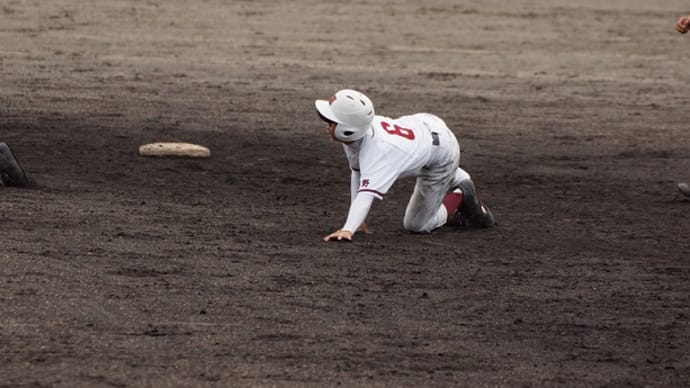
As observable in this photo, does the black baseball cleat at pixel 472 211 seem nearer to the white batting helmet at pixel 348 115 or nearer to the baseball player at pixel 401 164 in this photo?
the baseball player at pixel 401 164

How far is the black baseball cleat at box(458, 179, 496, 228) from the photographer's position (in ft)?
32.3

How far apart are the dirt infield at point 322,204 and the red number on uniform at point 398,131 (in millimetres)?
678

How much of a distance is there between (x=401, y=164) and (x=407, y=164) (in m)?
0.08

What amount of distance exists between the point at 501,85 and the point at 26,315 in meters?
10.9

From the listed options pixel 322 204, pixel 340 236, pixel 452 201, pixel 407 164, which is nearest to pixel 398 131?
pixel 407 164

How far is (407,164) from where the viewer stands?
9.06 metres

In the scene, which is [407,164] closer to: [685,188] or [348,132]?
[348,132]

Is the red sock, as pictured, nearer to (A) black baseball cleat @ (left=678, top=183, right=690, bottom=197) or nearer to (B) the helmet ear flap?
(B) the helmet ear flap

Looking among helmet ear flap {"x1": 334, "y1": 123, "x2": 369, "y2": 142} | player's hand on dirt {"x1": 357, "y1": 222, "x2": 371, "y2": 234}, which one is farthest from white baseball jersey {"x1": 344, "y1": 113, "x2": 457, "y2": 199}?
player's hand on dirt {"x1": 357, "y1": 222, "x2": 371, "y2": 234}

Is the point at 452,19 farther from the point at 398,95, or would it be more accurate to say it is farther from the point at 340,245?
the point at 340,245

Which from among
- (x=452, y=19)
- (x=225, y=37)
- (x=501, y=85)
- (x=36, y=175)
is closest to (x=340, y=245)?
(x=36, y=175)

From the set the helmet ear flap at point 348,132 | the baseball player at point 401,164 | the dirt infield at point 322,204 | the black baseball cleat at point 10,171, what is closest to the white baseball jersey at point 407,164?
the baseball player at point 401,164

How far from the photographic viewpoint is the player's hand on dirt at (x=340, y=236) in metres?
8.88

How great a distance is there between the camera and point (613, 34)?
811 inches
